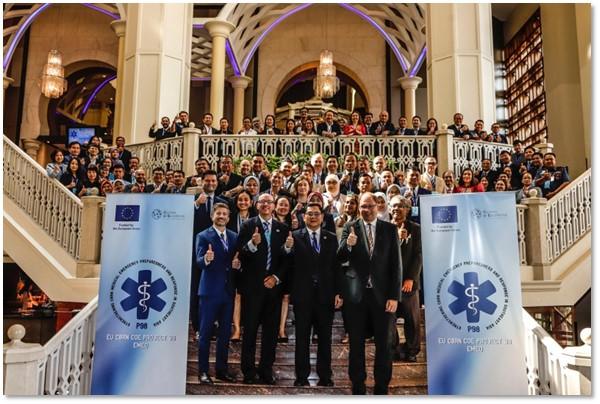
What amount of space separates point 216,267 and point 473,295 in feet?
6.35

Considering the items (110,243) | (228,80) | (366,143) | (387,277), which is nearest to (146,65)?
(366,143)

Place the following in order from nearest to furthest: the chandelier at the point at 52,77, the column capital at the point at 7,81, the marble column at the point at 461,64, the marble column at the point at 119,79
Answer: the marble column at the point at 461,64 → the marble column at the point at 119,79 → the chandelier at the point at 52,77 → the column capital at the point at 7,81

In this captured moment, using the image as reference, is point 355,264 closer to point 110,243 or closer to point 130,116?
point 110,243

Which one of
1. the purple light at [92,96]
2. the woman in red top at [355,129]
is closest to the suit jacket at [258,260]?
the woman in red top at [355,129]

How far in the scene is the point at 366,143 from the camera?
30.6 feet

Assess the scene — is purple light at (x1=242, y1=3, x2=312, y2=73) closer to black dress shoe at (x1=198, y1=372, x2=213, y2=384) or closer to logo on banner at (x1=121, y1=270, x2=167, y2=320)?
logo on banner at (x1=121, y1=270, x2=167, y2=320)

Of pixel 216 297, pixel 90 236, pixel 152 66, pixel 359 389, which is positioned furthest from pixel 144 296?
pixel 152 66

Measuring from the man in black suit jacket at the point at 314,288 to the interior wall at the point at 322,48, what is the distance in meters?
12.9

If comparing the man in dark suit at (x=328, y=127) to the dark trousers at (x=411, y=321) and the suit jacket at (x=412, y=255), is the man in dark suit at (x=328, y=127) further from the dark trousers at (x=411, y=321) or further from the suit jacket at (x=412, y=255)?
the dark trousers at (x=411, y=321)

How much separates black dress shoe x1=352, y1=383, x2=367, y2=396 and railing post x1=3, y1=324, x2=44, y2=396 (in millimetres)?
2280

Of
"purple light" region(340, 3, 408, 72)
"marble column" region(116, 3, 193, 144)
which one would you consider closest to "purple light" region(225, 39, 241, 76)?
"purple light" region(340, 3, 408, 72)

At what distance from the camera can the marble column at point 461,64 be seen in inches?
431

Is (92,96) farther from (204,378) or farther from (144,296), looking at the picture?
(204,378)

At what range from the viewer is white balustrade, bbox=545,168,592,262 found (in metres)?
6.52
